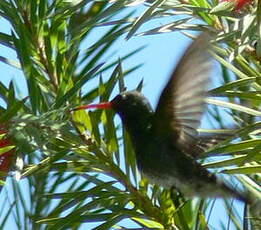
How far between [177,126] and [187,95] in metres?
0.20

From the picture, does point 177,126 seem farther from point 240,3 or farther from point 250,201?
point 240,3

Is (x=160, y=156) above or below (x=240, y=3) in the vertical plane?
below

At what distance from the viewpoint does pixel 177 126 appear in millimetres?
1277

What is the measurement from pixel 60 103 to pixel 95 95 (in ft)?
0.73

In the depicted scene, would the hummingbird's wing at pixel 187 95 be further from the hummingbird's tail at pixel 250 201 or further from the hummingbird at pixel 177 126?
the hummingbird's tail at pixel 250 201

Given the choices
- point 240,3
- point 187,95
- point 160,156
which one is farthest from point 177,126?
point 240,3

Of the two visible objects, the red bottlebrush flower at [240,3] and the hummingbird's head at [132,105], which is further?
the hummingbird's head at [132,105]

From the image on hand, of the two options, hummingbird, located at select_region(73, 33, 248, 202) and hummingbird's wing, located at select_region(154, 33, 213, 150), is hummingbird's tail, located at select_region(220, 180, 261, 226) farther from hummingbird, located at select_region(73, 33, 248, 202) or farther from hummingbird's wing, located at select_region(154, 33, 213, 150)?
hummingbird's wing, located at select_region(154, 33, 213, 150)

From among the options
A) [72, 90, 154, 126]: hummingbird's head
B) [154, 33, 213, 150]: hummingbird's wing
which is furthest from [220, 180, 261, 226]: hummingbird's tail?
[72, 90, 154, 126]: hummingbird's head

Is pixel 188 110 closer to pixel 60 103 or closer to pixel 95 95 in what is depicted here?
pixel 95 95

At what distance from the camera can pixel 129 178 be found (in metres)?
1.12

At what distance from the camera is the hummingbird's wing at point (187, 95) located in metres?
0.97

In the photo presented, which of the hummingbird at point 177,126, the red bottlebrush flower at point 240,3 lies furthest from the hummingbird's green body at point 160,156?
the red bottlebrush flower at point 240,3

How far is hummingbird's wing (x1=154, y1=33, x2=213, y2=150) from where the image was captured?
97 cm
